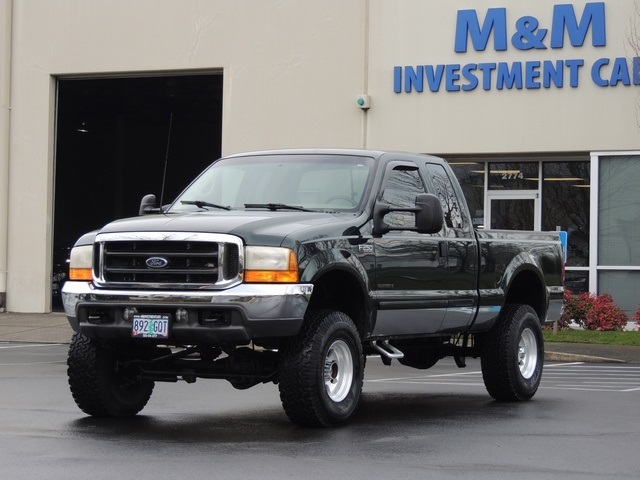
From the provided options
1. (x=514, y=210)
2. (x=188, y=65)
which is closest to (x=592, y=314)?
(x=514, y=210)

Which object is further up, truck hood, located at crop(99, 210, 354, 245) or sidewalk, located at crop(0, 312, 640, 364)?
truck hood, located at crop(99, 210, 354, 245)

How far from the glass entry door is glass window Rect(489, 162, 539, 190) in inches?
5.7

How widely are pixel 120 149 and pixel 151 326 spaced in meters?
34.3

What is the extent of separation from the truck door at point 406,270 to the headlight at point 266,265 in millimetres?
1266

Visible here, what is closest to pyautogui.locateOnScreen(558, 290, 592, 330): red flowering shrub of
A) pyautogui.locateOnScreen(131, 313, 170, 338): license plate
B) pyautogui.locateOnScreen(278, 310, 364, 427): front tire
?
pyautogui.locateOnScreen(278, 310, 364, 427): front tire

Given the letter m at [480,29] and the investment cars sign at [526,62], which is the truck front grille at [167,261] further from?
the letter m at [480,29]

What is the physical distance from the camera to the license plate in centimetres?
934

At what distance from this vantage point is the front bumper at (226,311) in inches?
364

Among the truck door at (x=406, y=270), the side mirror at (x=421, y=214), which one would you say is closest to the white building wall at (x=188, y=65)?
the truck door at (x=406, y=270)

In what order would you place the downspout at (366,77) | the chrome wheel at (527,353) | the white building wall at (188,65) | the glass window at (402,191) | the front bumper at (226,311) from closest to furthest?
1. the front bumper at (226,311)
2. the glass window at (402,191)
3. the chrome wheel at (527,353)
4. the downspout at (366,77)
5. the white building wall at (188,65)

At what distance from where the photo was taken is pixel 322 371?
9.55 metres

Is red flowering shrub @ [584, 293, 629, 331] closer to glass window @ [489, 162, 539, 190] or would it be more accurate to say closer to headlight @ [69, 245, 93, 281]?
glass window @ [489, 162, 539, 190]

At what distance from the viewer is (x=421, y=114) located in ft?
82.7

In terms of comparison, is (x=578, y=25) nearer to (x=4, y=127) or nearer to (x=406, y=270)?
(x=4, y=127)
